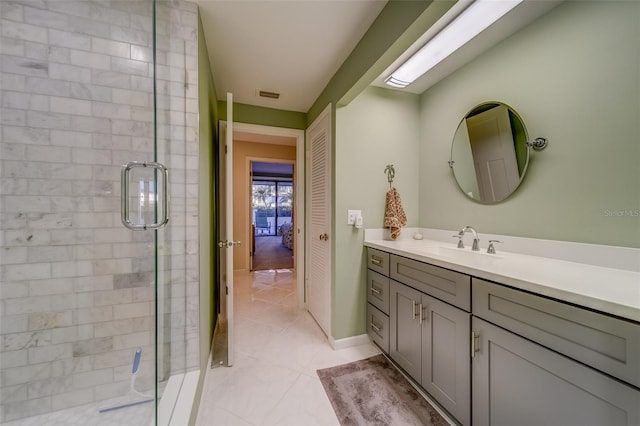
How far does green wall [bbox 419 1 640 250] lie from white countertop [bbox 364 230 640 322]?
19cm

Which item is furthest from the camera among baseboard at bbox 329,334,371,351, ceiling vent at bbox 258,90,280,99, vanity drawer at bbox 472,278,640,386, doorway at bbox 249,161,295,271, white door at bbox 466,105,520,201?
doorway at bbox 249,161,295,271

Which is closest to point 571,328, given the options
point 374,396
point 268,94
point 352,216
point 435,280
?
point 435,280

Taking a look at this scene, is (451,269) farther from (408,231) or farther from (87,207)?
(87,207)

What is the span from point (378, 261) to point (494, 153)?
1174mm

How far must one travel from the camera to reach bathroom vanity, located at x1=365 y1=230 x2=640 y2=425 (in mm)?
702

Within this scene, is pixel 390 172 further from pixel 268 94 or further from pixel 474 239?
pixel 268 94

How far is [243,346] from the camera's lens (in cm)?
197

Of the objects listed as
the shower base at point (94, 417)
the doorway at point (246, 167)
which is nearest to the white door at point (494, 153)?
the shower base at point (94, 417)

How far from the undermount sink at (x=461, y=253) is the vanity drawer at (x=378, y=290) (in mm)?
396

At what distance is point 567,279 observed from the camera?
91cm

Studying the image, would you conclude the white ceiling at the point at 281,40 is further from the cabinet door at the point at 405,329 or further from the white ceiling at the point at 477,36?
the cabinet door at the point at 405,329

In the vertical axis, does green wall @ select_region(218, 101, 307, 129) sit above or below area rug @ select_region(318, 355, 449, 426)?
above

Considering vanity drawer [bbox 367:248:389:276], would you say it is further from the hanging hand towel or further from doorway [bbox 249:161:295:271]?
doorway [bbox 249:161:295:271]

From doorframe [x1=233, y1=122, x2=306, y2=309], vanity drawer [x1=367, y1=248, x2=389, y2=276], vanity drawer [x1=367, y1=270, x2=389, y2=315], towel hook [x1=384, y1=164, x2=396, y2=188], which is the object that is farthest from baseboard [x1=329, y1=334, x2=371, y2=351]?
towel hook [x1=384, y1=164, x2=396, y2=188]
